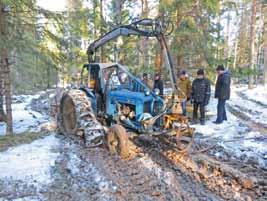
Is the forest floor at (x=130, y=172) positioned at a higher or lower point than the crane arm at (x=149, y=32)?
lower

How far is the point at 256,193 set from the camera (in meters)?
5.24

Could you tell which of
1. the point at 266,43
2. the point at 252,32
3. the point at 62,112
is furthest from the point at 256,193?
the point at 266,43

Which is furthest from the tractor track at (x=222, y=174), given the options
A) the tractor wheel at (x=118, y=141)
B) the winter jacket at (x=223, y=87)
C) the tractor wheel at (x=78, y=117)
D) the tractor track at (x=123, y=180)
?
the winter jacket at (x=223, y=87)

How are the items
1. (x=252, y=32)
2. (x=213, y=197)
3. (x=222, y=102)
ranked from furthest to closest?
(x=252, y=32) → (x=222, y=102) → (x=213, y=197)

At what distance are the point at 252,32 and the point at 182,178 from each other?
27267 mm

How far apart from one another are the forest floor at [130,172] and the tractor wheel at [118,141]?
0.17 metres

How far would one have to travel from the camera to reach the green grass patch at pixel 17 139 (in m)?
8.23

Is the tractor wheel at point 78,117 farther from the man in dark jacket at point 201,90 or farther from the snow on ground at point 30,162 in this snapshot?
the man in dark jacket at point 201,90

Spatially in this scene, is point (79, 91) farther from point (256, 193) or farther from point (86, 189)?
point (256, 193)

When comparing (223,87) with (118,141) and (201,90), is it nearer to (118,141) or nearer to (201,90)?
(201,90)

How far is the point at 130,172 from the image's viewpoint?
6.11m

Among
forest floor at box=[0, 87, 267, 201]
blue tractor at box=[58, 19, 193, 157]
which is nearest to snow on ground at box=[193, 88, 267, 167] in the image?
forest floor at box=[0, 87, 267, 201]

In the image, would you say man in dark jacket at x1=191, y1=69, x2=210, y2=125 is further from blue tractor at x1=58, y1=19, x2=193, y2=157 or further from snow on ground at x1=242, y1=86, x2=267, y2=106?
snow on ground at x1=242, y1=86, x2=267, y2=106

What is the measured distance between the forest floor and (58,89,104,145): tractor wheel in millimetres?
359
